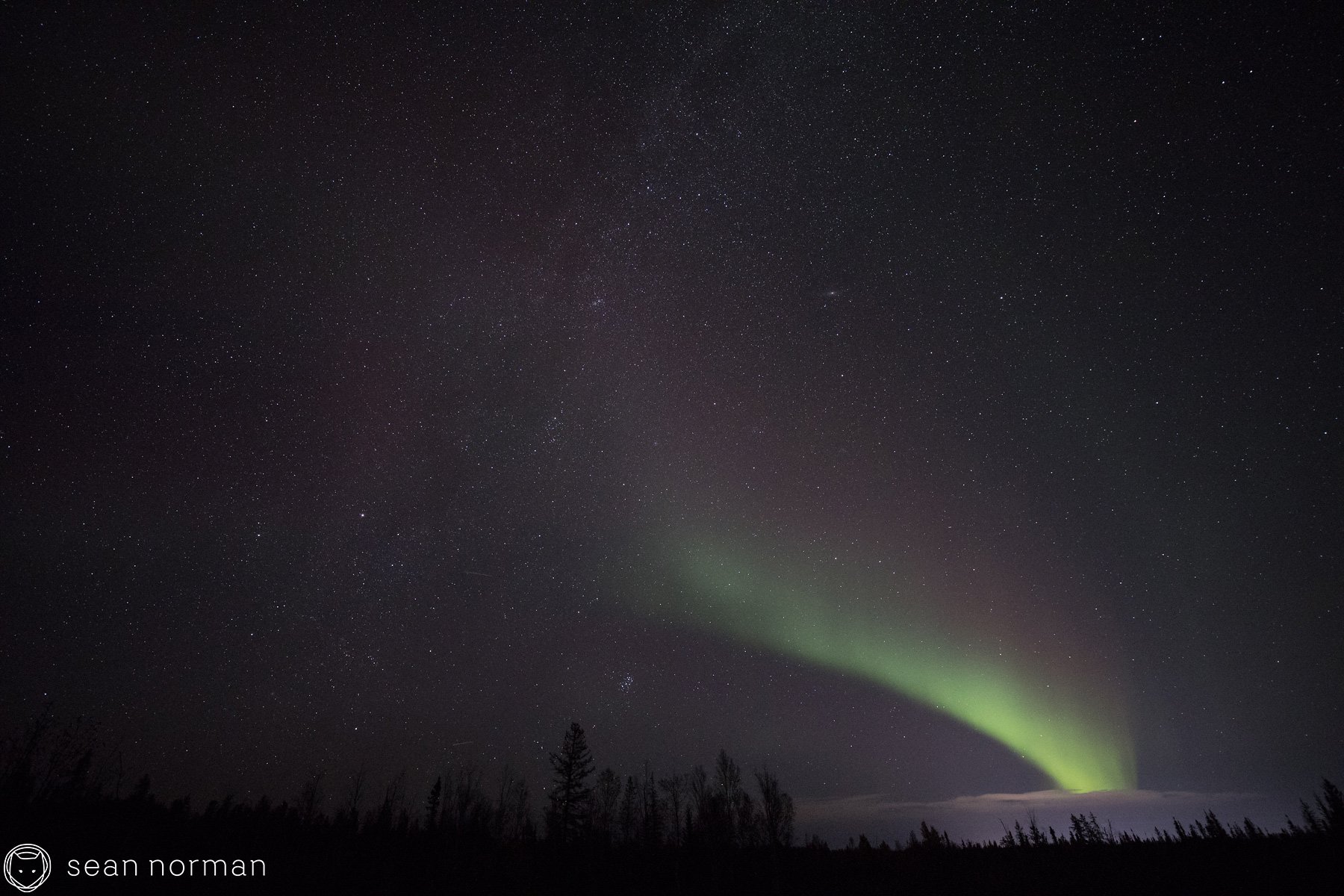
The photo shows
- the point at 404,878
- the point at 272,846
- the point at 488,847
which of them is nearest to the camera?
the point at 404,878

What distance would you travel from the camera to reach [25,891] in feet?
81.8

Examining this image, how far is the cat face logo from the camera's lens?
26141 millimetres

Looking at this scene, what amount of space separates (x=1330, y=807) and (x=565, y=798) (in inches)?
3349

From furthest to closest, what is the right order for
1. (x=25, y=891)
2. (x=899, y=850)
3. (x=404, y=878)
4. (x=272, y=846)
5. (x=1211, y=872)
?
1. (x=899, y=850)
2. (x=272, y=846)
3. (x=1211, y=872)
4. (x=404, y=878)
5. (x=25, y=891)

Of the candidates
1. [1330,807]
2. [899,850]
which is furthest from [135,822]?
[1330,807]

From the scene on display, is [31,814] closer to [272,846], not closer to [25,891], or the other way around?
[272,846]

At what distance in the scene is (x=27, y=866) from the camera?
2944cm

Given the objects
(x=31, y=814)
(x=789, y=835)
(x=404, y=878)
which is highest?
(x=31, y=814)

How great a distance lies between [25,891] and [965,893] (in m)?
51.1

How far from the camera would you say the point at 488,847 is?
52.7 m

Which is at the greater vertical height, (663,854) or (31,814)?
(31,814)

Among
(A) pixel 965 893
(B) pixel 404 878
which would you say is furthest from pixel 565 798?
(A) pixel 965 893

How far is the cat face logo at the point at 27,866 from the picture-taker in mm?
26141

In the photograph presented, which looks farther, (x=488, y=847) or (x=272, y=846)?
(x=488, y=847)
